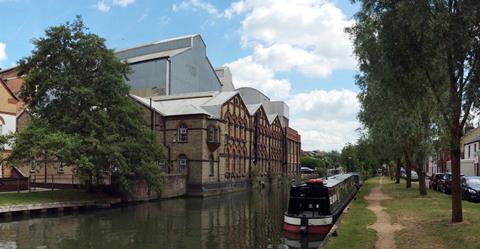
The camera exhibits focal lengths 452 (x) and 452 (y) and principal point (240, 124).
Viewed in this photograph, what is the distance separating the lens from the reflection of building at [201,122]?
49.0m

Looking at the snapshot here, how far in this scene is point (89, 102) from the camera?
35.1 metres

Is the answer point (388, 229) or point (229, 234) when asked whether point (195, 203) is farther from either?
point (388, 229)

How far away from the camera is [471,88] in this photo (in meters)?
15.4

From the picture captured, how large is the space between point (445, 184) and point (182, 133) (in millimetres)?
26645

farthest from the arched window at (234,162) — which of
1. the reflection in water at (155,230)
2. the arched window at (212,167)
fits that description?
the reflection in water at (155,230)

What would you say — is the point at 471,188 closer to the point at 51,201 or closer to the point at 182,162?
the point at 51,201

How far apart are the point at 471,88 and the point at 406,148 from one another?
18.9 meters

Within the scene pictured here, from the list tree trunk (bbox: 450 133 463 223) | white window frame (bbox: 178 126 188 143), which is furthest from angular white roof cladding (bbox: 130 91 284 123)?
tree trunk (bbox: 450 133 463 223)

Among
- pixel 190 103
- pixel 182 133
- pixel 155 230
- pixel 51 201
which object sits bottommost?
pixel 155 230

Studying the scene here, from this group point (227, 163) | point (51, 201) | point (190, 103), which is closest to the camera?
point (51, 201)

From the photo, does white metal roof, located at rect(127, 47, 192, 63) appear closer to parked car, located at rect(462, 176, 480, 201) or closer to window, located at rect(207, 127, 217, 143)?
window, located at rect(207, 127, 217, 143)

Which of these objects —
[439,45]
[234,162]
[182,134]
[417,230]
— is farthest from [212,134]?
[439,45]

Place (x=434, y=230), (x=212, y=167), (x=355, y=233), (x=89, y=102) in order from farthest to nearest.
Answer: (x=212, y=167) → (x=89, y=102) → (x=355, y=233) → (x=434, y=230)

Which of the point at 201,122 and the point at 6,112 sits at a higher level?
the point at 6,112
